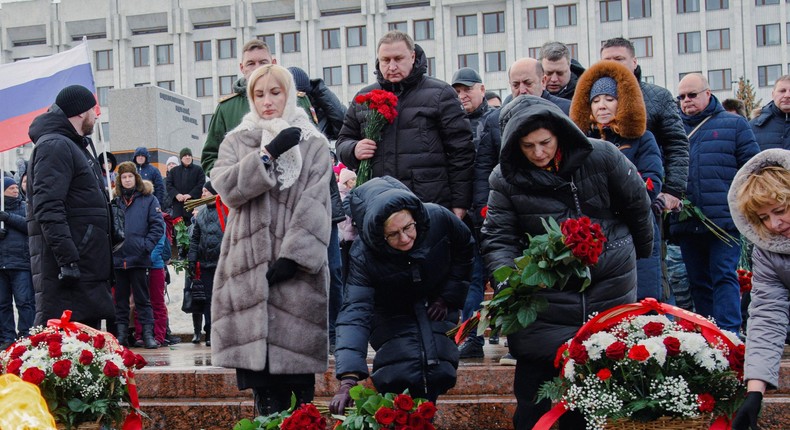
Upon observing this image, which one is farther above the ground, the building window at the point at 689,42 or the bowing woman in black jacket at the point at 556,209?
the building window at the point at 689,42

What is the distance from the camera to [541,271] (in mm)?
4129

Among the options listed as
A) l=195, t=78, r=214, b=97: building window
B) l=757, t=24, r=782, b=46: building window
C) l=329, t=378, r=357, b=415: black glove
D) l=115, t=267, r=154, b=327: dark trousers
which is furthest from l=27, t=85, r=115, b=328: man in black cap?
l=195, t=78, r=214, b=97: building window

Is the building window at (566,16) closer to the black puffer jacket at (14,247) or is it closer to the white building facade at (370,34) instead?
the white building facade at (370,34)

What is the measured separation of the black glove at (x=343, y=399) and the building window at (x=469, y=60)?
50.7 m

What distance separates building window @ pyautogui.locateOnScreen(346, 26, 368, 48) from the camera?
56.2 meters

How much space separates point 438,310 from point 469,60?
50.9 meters

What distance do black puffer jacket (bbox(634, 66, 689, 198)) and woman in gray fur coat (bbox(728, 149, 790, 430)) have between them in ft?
6.67

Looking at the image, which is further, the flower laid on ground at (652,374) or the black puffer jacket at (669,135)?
the black puffer jacket at (669,135)

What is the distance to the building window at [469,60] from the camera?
5450 centimetres

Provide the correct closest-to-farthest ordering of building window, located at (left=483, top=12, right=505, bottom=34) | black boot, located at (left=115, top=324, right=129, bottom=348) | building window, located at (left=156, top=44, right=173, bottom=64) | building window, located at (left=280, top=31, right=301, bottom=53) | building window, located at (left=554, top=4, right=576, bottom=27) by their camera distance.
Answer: black boot, located at (left=115, top=324, right=129, bottom=348), building window, located at (left=554, top=4, right=576, bottom=27), building window, located at (left=483, top=12, right=505, bottom=34), building window, located at (left=280, top=31, right=301, bottom=53), building window, located at (left=156, top=44, right=173, bottom=64)

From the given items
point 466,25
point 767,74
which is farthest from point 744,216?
point 466,25

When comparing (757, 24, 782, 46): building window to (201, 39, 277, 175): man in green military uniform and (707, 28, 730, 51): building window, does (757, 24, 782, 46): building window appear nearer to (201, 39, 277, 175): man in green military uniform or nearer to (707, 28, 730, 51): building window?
(707, 28, 730, 51): building window

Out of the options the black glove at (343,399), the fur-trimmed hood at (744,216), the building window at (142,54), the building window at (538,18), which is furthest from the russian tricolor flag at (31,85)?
the building window at (142,54)

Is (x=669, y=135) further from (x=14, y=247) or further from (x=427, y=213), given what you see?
(x=14, y=247)
